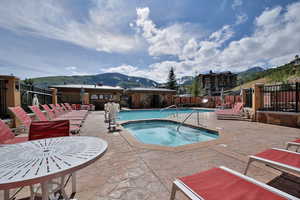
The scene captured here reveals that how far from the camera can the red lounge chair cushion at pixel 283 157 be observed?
167cm

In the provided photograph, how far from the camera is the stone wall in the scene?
5.70 metres

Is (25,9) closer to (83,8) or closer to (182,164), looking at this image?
(83,8)

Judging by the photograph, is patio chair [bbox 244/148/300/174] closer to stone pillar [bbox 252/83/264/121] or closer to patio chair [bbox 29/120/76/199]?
patio chair [bbox 29/120/76/199]

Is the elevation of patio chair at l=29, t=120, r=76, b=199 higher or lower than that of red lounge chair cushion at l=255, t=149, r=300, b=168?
higher

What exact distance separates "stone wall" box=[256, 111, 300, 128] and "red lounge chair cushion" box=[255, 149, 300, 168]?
5955mm

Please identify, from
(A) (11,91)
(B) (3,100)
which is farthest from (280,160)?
(B) (3,100)

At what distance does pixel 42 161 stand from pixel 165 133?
243 inches

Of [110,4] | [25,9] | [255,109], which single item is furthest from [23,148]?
[255,109]

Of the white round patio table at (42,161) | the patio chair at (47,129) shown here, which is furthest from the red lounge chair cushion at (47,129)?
the white round patio table at (42,161)

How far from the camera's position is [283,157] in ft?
5.97

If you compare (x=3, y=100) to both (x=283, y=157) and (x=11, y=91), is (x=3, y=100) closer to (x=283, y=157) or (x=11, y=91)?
(x=11, y=91)

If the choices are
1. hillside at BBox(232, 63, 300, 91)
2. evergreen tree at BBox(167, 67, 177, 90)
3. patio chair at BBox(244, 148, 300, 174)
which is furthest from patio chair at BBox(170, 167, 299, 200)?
evergreen tree at BBox(167, 67, 177, 90)

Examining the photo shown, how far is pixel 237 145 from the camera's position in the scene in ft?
11.3

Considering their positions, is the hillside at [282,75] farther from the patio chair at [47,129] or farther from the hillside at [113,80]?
the hillside at [113,80]
